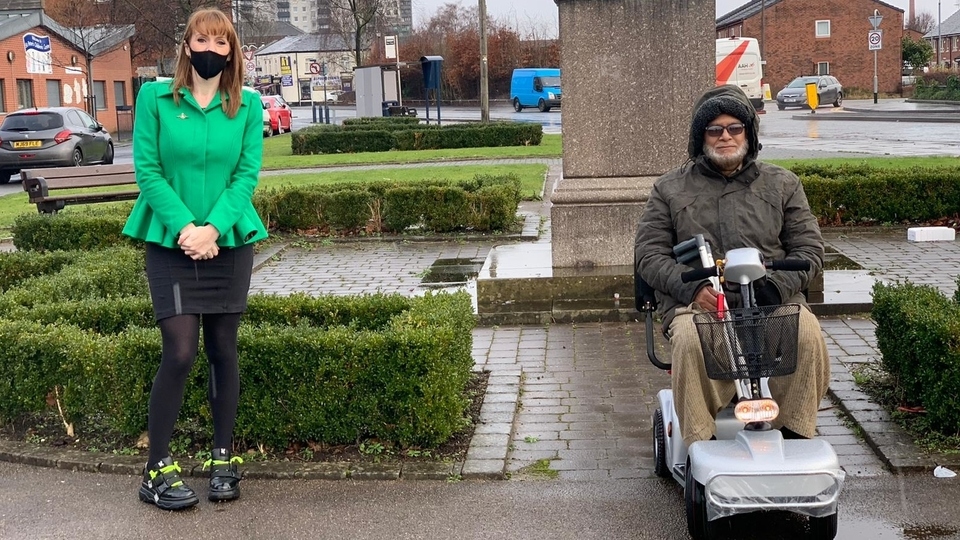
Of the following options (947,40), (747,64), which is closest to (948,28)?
(947,40)

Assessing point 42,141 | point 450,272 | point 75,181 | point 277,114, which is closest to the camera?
point 450,272

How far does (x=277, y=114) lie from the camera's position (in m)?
46.5

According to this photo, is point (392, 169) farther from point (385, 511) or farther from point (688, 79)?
point (385, 511)

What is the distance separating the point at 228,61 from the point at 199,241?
2.41 ft

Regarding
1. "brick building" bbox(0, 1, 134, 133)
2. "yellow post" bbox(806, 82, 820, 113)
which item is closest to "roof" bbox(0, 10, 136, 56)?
"brick building" bbox(0, 1, 134, 133)

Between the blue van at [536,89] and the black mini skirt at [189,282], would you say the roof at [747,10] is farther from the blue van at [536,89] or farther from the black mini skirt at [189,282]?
the black mini skirt at [189,282]

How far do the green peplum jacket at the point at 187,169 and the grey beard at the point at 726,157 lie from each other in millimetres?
1803

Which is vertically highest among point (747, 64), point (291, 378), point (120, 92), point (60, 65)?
point (60, 65)

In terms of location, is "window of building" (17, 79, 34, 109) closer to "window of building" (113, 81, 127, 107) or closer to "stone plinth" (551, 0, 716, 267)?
"window of building" (113, 81, 127, 107)

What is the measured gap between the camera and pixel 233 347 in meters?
4.86

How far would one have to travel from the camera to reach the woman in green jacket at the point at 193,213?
461 centimetres

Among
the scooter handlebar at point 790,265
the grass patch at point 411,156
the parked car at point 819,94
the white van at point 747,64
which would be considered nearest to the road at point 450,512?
the scooter handlebar at point 790,265

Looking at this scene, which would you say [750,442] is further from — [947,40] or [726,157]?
[947,40]

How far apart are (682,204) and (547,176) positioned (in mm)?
14933
